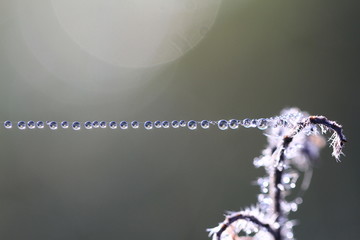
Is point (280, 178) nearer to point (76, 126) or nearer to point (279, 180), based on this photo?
point (279, 180)

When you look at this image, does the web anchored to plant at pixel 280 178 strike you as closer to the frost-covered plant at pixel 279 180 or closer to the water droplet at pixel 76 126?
the frost-covered plant at pixel 279 180

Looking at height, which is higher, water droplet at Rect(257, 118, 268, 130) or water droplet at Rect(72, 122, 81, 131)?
water droplet at Rect(72, 122, 81, 131)

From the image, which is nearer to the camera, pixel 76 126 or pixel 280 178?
pixel 280 178

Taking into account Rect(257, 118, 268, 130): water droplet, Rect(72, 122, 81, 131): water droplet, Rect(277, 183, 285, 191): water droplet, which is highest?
Rect(72, 122, 81, 131): water droplet

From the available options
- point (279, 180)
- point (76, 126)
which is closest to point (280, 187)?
point (279, 180)

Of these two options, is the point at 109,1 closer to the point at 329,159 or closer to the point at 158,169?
the point at 158,169

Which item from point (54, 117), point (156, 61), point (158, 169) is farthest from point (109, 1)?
point (158, 169)

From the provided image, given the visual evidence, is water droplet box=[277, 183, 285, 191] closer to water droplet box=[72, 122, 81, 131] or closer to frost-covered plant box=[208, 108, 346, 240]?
frost-covered plant box=[208, 108, 346, 240]

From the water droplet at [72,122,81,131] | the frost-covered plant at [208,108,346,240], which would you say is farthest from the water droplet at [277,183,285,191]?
the water droplet at [72,122,81,131]

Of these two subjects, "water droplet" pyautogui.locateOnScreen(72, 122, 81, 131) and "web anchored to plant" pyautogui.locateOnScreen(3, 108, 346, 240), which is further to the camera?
Result: "water droplet" pyautogui.locateOnScreen(72, 122, 81, 131)
